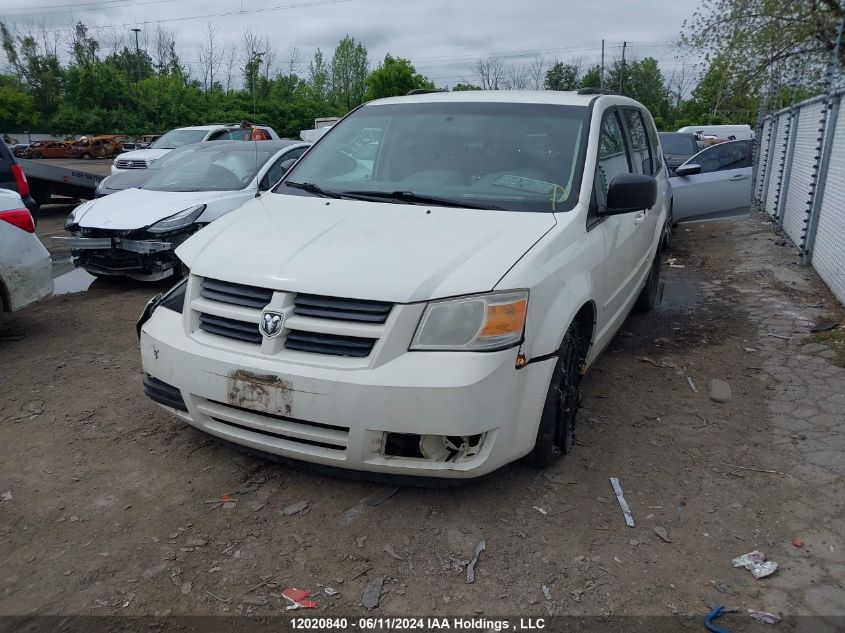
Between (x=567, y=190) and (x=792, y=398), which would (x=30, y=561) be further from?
(x=792, y=398)

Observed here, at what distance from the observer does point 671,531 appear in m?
2.99

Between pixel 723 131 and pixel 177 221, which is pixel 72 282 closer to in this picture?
pixel 177 221

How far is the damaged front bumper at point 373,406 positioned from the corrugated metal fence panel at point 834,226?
16.7 ft

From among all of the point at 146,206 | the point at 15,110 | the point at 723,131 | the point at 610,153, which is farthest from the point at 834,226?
the point at 15,110

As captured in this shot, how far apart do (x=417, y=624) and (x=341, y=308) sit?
4.08ft

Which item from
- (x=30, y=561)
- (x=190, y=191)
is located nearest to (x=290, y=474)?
(x=30, y=561)

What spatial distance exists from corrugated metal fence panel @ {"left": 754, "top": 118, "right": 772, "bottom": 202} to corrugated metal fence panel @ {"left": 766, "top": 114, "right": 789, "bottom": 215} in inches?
42.2

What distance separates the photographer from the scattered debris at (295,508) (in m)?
A: 3.08

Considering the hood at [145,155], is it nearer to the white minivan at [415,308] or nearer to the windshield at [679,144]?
the windshield at [679,144]

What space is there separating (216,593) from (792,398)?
12.3ft

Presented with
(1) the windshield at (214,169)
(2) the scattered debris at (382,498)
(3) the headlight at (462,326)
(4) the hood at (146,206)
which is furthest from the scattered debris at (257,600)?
(1) the windshield at (214,169)

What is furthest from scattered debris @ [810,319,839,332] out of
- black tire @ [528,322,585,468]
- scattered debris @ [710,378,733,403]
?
black tire @ [528,322,585,468]

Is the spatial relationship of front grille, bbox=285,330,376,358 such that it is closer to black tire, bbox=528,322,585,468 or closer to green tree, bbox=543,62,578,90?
black tire, bbox=528,322,585,468

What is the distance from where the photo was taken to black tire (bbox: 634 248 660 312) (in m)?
6.17
